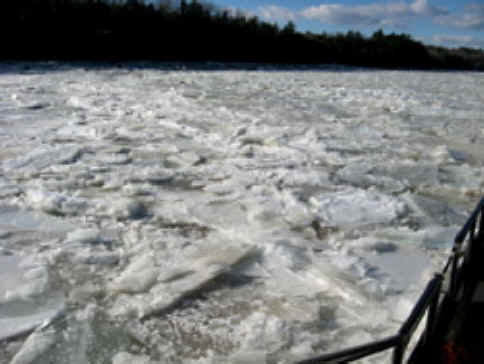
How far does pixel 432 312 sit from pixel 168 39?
1112cm

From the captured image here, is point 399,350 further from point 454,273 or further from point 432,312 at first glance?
point 454,273

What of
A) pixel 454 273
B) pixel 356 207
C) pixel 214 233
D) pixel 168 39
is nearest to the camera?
pixel 454 273

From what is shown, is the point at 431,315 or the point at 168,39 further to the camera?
the point at 168,39

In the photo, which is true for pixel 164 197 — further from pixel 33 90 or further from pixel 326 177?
pixel 33 90

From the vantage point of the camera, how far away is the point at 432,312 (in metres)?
0.71

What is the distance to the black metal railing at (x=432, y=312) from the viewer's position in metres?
0.51

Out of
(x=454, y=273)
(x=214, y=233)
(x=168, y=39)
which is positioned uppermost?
(x=168, y=39)

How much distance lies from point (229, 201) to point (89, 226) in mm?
528

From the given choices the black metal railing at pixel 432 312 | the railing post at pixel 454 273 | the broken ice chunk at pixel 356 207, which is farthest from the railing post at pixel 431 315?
the broken ice chunk at pixel 356 207

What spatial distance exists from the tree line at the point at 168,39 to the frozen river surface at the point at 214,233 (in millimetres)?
6931

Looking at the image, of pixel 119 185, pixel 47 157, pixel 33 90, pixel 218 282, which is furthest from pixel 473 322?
pixel 33 90

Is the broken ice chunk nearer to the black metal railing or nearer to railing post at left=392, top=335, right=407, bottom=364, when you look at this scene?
the black metal railing

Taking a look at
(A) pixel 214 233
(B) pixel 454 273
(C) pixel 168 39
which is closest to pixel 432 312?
(B) pixel 454 273

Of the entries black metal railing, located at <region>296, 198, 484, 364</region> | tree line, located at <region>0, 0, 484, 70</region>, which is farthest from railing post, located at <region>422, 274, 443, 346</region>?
tree line, located at <region>0, 0, 484, 70</region>
